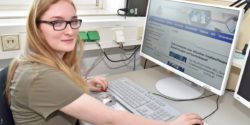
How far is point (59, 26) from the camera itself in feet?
2.84

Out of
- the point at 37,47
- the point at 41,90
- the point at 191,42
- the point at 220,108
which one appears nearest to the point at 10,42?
the point at 37,47

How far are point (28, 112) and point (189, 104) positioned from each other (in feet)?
2.23

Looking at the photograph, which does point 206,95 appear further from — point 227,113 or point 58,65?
point 58,65

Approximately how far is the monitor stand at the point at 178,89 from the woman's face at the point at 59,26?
0.55 metres

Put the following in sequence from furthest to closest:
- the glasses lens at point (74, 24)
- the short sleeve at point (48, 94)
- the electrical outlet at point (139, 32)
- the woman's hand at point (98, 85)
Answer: the electrical outlet at point (139, 32)
the woman's hand at point (98, 85)
the glasses lens at point (74, 24)
the short sleeve at point (48, 94)

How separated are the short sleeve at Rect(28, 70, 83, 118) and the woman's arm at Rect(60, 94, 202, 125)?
26 mm

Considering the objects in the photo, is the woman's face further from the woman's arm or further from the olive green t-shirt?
the woman's arm

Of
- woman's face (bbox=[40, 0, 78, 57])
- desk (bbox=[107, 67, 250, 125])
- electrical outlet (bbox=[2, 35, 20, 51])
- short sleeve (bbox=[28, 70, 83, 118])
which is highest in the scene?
woman's face (bbox=[40, 0, 78, 57])

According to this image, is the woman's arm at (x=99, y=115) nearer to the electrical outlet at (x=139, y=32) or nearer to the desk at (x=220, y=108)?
the desk at (x=220, y=108)

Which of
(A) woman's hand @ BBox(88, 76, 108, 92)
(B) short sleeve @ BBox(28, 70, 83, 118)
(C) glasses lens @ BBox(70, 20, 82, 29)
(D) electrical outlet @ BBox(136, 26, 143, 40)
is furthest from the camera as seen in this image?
(D) electrical outlet @ BBox(136, 26, 143, 40)

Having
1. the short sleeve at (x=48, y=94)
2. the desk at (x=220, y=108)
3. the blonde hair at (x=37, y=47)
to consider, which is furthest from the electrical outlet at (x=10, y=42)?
the desk at (x=220, y=108)

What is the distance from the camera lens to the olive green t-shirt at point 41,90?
775mm

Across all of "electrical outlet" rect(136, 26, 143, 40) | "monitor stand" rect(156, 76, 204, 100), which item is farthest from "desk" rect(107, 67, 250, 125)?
"electrical outlet" rect(136, 26, 143, 40)

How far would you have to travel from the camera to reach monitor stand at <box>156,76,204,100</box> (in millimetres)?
1178
